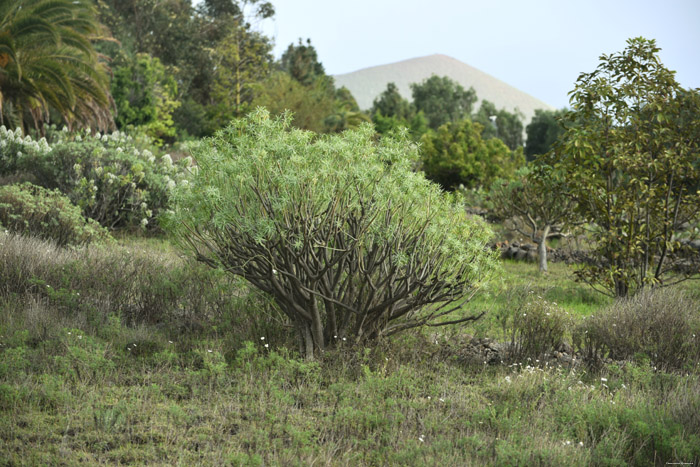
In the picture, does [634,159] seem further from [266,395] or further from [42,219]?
[42,219]

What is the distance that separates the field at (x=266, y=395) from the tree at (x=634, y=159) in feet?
8.13

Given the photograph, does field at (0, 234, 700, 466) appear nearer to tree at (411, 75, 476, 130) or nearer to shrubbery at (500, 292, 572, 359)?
shrubbery at (500, 292, 572, 359)

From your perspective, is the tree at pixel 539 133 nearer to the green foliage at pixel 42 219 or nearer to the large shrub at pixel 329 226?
the green foliage at pixel 42 219

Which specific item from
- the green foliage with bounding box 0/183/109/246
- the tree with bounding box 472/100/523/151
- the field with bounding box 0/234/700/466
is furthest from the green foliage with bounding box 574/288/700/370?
the tree with bounding box 472/100/523/151

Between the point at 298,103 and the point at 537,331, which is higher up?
the point at 298,103

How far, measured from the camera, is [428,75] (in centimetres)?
15612

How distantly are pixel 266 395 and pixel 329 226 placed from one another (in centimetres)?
122

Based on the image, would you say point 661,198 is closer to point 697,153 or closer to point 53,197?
point 697,153

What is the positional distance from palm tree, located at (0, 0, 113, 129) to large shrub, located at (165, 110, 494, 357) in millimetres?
8205

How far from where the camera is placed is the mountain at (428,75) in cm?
14288

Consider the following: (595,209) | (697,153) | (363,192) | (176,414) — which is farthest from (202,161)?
(697,153)

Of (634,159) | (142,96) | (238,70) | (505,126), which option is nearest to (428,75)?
(505,126)

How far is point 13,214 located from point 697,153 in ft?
26.0

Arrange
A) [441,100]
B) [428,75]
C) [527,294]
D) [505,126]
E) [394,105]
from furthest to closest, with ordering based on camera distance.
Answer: [428,75], [441,100], [505,126], [394,105], [527,294]
